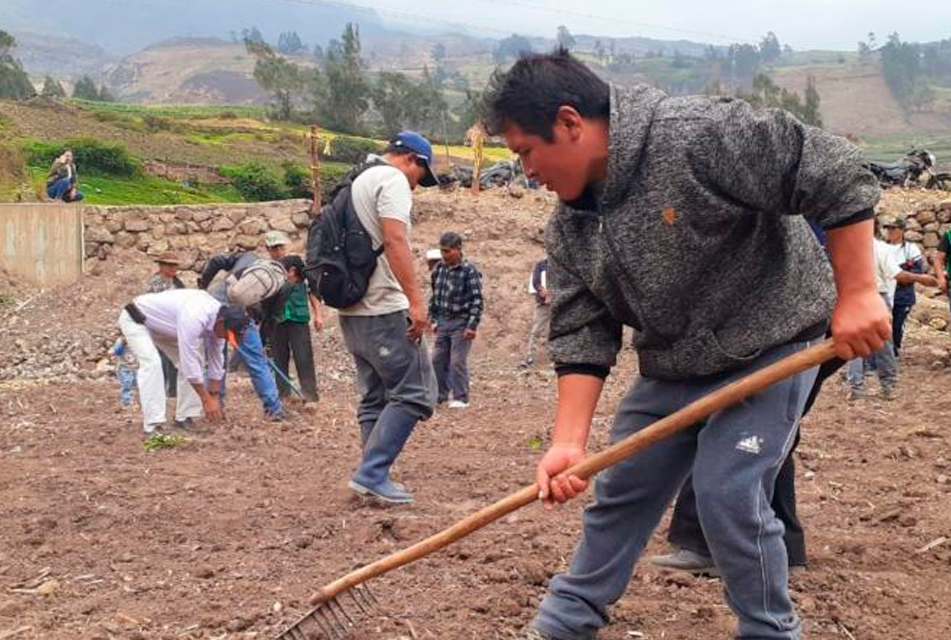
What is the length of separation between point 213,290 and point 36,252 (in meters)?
11.7

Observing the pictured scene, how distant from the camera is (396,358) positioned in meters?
A: 5.53

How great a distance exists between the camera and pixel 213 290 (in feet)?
30.9

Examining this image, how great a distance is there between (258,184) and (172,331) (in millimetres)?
20221

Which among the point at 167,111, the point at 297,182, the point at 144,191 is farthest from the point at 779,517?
the point at 167,111

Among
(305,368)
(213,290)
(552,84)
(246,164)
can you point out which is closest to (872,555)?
(552,84)

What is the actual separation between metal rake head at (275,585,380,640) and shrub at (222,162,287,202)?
2437cm

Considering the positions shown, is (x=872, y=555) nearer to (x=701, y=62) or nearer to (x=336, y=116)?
(x=336, y=116)

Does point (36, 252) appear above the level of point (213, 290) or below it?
below

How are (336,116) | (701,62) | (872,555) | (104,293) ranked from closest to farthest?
1. (872,555)
2. (104,293)
3. (336,116)
4. (701,62)

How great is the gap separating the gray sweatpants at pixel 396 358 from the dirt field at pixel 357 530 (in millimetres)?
552

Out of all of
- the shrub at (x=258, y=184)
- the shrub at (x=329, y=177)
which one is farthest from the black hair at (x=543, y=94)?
the shrub at (x=258, y=184)

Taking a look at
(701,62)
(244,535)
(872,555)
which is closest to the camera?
(872,555)

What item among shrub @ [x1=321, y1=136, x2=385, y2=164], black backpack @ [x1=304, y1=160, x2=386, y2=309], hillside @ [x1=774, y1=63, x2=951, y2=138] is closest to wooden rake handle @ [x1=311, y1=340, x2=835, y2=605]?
black backpack @ [x1=304, y1=160, x2=386, y2=309]

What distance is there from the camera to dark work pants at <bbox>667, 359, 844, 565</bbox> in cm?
434
